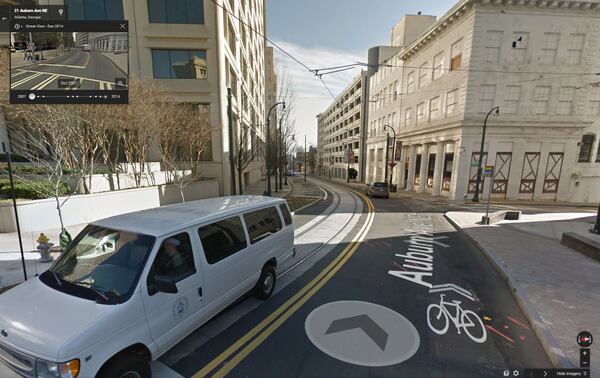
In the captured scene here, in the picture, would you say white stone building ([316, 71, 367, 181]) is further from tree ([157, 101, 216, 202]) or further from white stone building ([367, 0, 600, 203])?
tree ([157, 101, 216, 202])

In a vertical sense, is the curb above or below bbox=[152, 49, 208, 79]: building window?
below

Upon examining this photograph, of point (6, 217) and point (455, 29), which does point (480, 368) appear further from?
point (455, 29)

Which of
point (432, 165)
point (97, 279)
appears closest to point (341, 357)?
point (97, 279)

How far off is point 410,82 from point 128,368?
35973 mm

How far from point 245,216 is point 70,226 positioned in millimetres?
10219

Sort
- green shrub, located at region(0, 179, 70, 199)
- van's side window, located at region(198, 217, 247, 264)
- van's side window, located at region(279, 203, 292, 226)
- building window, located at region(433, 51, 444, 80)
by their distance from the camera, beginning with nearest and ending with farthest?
van's side window, located at region(198, 217, 247, 264) < van's side window, located at region(279, 203, 292, 226) < green shrub, located at region(0, 179, 70, 199) < building window, located at region(433, 51, 444, 80)

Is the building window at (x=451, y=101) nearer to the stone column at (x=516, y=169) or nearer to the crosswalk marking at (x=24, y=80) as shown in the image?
the stone column at (x=516, y=169)

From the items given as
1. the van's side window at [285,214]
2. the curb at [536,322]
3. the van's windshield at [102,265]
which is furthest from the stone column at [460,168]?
the van's windshield at [102,265]

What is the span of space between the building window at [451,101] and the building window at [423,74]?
17.0 ft

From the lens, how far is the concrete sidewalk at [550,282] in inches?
154

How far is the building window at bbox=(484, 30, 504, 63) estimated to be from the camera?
21062mm

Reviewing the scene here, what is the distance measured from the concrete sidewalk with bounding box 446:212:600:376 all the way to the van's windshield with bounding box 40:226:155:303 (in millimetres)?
5700

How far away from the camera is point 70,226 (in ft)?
33.8

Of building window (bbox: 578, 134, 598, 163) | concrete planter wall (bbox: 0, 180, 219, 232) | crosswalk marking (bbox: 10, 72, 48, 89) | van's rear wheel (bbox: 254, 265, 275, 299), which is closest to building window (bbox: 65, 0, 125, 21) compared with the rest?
concrete planter wall (bbox: 0, 180, 219, 232)
